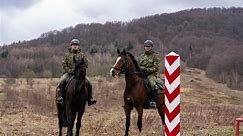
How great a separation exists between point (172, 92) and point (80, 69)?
208 inches

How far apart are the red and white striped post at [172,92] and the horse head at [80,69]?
5205 mm

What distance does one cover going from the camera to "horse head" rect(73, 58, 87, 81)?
12523 millimetres

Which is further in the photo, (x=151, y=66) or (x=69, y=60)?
(x=151, y=66)

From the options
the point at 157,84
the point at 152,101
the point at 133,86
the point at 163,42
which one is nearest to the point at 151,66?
the point at 157,84

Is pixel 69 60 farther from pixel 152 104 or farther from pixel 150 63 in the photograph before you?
pixel 152 104

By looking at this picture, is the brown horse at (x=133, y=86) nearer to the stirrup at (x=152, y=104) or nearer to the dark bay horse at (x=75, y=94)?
the stirrup at (x=152, y=104)

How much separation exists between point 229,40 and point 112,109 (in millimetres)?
123721

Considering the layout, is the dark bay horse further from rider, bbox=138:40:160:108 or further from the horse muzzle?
rider, bbox=138:40:160:108

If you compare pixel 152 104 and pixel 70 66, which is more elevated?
pixel 70 66

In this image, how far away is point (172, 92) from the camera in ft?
25.3

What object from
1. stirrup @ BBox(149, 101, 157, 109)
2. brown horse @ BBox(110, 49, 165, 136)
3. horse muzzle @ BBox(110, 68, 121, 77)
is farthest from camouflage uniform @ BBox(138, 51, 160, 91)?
horse muzzle @ BBox(110, 68, 121, 77)

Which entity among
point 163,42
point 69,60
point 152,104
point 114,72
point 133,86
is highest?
point 69,60

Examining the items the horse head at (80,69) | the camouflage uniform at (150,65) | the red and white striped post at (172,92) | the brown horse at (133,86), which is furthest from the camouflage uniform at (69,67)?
the red and white striped post at (172,92)

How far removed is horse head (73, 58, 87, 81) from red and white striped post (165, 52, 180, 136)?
5205 millimetres
